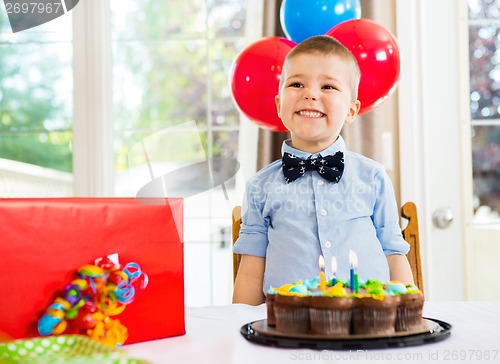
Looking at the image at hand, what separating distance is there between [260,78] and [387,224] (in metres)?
0.69

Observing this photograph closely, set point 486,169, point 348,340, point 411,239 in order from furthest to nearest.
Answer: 1. point 486,169
2. point 411,239
3. point 348,340

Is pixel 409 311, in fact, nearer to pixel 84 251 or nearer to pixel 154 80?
pixel 84 251

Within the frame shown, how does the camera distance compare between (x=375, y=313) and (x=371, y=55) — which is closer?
(x=375, y=313)

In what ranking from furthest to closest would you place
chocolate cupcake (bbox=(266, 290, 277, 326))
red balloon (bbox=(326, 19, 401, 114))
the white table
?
red balloon (bbox=(326, 19, 401, 114)) < chocolate cupcake (bbox=(266, 290, 277, 326)) < the white table

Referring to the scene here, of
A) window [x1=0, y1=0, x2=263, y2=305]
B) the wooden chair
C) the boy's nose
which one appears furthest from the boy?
window [x1=0, y1=0, x2=263, y2=305]

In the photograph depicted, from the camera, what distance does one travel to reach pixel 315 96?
54.8 inches

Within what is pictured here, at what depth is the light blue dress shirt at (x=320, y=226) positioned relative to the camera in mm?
1385

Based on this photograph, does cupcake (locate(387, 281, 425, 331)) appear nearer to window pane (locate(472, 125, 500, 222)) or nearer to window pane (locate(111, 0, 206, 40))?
window pane (locate(472, 125, 500, 222))

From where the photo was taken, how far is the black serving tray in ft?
2.66

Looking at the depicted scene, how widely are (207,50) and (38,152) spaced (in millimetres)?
789

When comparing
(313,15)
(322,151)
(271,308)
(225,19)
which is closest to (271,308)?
(271,308)

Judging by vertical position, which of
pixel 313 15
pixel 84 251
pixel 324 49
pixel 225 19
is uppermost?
pixel 225 19

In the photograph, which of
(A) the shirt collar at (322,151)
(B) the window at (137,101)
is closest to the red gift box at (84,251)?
(A) the shirt collar at (322,151)

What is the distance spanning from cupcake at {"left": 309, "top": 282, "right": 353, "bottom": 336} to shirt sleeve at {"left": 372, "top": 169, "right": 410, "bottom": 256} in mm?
578
